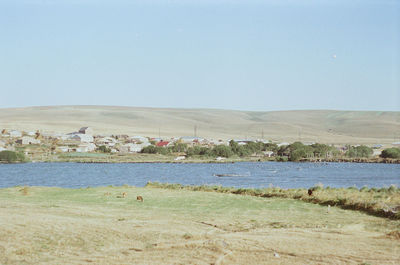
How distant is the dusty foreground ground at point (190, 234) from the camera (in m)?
12.0

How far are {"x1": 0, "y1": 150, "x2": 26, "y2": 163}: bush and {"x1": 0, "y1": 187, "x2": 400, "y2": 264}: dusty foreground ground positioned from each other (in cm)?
7239

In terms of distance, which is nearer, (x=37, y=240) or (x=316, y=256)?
(x=316, y=256)

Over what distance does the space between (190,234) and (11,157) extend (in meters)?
81.9

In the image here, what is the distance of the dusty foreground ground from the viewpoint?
474 inches

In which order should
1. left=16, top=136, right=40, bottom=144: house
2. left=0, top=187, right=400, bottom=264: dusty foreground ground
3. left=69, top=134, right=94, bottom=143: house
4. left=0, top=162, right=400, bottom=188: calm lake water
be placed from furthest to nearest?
left=69, top=134, right=94, bottom=143: house → left=16, top=136, right=40, bottom=144: house → left=0, top=162, right=400, bottom=188: calm lake water → left=0, top=187, right=400, bottom=264: dusty foreground ground

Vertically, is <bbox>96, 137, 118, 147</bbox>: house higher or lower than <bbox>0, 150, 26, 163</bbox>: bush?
higher

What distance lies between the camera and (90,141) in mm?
125062

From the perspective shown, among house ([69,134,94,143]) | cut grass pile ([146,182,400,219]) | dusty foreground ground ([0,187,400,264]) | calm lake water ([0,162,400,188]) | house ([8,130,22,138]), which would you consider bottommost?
calm lake water ([0,162,400,188])

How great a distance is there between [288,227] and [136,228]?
4.12m

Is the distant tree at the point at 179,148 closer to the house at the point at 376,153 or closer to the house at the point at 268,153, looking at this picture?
the house at the point at 268,153

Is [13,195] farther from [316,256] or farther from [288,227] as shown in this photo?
[316,256]

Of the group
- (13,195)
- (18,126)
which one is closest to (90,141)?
(18,126)

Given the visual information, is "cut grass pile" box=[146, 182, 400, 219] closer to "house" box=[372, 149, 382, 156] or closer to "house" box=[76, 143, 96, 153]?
"house" box=[76, 143, 96, 153]

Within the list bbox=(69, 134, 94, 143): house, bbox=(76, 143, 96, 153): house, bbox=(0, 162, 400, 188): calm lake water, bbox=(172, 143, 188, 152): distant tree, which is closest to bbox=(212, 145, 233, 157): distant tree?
bbox=(172, 143, 188, 152): distant tree
